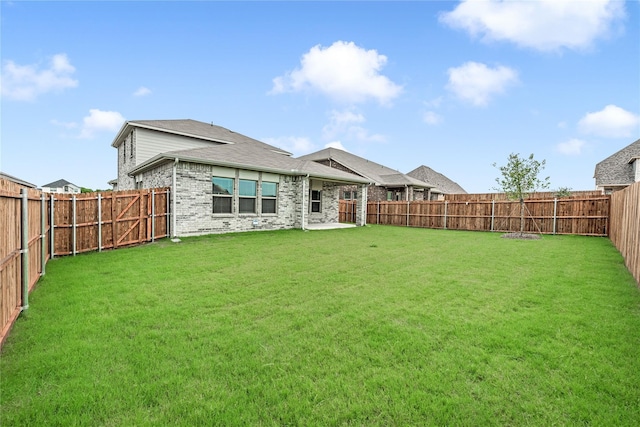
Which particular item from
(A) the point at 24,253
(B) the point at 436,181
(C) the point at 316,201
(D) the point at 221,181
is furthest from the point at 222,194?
(B) the point at 436,181

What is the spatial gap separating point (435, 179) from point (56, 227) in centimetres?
3656

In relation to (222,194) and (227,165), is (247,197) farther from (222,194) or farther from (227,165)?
(227,165)

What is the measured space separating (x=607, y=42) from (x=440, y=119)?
897cm

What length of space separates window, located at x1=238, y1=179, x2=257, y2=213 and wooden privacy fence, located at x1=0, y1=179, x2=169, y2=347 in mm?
3027

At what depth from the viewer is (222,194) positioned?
12.9 m

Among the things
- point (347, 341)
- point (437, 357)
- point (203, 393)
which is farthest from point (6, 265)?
point (437, 357)

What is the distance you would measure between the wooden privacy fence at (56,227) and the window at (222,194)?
6.09 ft

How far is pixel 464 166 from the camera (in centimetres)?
2311

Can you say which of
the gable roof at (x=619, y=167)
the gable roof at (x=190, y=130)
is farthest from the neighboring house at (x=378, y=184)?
the gable roof at (x=619, y=167)

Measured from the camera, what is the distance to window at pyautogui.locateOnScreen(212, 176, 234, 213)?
12.7 metres

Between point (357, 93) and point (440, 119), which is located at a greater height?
point (357, 93)

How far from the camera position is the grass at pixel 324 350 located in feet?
7.37

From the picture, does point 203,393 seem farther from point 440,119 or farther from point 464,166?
point 464,166

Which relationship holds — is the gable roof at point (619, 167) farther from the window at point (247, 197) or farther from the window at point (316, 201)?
the window at point (247, 197)
